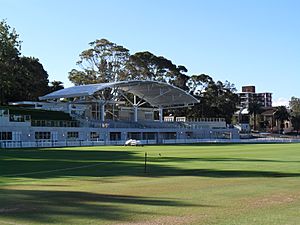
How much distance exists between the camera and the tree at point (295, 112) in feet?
563

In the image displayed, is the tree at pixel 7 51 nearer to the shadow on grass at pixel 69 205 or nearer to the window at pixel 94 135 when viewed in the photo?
the window at pixel 94 135

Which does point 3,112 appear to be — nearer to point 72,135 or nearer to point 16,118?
point 16,118

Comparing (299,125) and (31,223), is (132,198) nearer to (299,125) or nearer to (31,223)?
(31,223)

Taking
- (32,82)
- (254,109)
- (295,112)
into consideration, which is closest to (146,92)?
(32,82)

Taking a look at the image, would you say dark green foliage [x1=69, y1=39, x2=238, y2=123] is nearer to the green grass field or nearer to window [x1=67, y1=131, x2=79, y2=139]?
window [x1=67, y1=131, x2=79, y2=139]

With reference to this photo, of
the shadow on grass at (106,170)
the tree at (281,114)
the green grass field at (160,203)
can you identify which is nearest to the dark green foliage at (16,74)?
the shadow on grass at (106,170)

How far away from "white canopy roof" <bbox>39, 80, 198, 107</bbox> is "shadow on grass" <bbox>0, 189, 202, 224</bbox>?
90.0 m

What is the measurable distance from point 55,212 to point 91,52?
417 ft

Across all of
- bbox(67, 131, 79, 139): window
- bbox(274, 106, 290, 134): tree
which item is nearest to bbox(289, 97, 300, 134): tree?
bbox(274, 106, 290, 134): tree

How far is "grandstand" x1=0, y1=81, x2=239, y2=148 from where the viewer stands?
275 feet

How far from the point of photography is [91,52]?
5408 inches

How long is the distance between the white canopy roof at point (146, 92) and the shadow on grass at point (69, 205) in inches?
3542

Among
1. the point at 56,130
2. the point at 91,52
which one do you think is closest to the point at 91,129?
the point at 56,130

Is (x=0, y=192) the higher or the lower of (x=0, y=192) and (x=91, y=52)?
the lower
